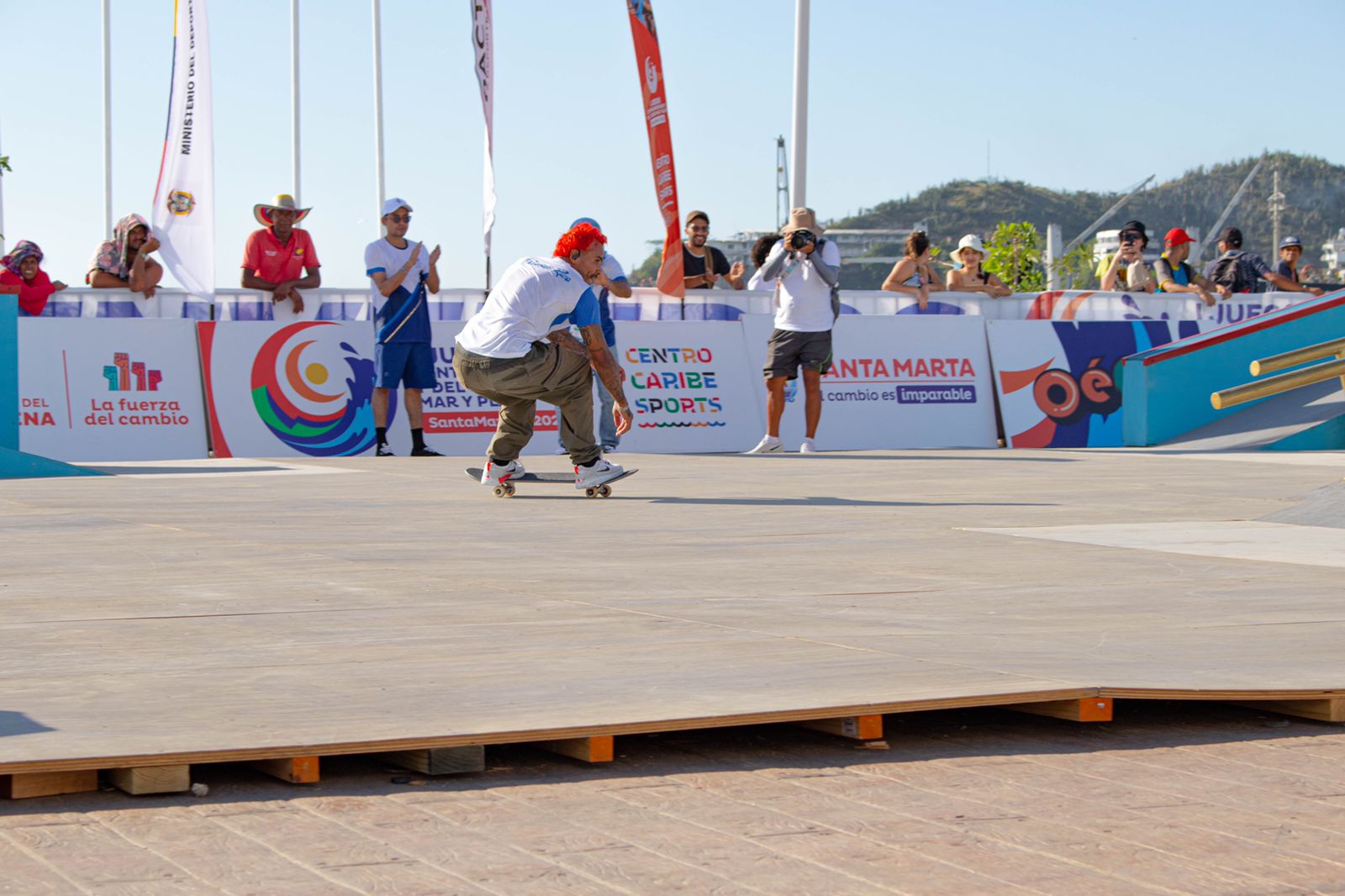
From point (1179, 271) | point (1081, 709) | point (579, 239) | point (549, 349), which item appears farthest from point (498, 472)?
point (1179, 271)

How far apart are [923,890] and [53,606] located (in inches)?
140

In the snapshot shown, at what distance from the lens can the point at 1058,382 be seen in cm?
1719

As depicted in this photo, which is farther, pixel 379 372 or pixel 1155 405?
pixel 1155 405

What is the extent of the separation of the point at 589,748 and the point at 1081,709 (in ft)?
4.21

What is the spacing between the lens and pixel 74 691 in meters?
4.05

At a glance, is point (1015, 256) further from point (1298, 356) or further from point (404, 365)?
point (404, 365)

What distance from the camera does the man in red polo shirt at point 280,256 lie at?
14.7 metres

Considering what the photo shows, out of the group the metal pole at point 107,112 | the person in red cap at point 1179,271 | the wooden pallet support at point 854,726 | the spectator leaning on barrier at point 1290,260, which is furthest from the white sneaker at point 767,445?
the metal pole at point 107,112

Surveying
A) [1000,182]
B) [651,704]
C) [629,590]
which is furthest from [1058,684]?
[1000,182]

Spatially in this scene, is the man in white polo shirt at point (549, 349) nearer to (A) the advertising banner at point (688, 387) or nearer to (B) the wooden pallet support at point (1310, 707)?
(A) the advertising banner at point (688, 387)

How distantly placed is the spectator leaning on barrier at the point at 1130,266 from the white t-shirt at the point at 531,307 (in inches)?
409

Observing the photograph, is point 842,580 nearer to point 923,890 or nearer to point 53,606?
point 53,606

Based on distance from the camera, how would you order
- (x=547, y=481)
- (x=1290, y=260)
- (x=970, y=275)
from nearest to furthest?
(x=547, y=481) → (x=970, y=275) → (x=1290, y=260)

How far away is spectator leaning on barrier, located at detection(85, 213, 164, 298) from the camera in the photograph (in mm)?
15039
